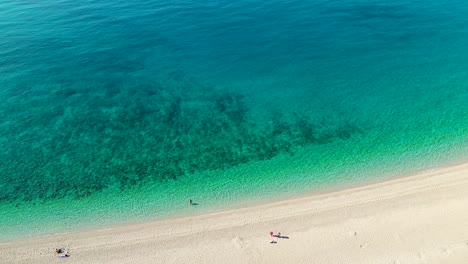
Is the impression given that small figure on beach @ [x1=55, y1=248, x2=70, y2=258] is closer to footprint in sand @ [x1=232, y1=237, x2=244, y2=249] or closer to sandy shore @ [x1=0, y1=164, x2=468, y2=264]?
sandy shore @ [x1=0, y1=164, x2=468, y2=264]

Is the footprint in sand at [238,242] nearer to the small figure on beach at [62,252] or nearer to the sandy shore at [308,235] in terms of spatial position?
the sandy shore at [308,235]

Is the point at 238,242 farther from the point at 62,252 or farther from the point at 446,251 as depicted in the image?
the point at 446,251

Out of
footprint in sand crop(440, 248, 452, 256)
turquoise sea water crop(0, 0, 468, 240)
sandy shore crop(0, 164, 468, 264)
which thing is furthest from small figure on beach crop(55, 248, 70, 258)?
footprint in sand crop(440, 248, 452, 256)

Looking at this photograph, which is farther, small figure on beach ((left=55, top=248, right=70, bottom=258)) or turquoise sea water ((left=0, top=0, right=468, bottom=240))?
turquoise sea water ((left=0, top=0, right=468, bottom=240))

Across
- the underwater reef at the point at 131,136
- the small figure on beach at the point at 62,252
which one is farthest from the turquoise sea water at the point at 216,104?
the small figure on beach at the point at 62,252

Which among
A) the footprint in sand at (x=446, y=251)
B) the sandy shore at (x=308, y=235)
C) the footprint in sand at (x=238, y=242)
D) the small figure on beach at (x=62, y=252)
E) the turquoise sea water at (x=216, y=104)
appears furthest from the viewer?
the turquoise sea water at (x=216, y=104)

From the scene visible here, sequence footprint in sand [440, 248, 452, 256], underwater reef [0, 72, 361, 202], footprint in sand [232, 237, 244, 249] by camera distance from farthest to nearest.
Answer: underwater reef [0, 72, 361, 202]
footprint in sand [232, 237, 244, 249]
footprint in sand [440, 248, 452, 256]

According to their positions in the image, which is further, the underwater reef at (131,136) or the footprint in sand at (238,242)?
the underwater reef at (131,136)
